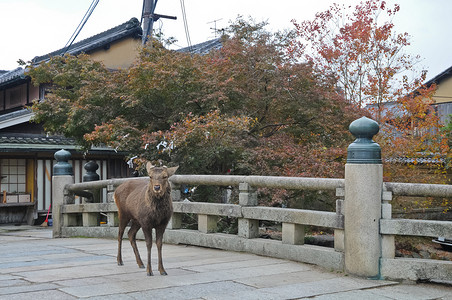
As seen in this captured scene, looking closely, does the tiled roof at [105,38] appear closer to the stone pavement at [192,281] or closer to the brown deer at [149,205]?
the stone pavement at [192,281]

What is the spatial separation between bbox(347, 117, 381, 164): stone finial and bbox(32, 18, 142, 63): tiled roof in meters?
17.2

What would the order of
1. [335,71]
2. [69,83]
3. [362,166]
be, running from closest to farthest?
1. [362,166]
2. [335,71]
3. [69,83]

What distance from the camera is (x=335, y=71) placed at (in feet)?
48.7

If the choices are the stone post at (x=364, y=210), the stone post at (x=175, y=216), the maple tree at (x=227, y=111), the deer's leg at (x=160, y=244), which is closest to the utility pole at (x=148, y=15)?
the maple tree at (x=227, y=111)

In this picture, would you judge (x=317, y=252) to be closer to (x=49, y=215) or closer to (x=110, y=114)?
(x=110, y=114)

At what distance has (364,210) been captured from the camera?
21.2 feet

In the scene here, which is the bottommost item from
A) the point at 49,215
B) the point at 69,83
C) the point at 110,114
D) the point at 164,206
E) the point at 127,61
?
the point at 49,215

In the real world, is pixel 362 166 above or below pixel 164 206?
above

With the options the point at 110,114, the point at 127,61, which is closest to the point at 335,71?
the point at 110,114

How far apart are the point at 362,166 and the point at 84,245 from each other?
578 cm

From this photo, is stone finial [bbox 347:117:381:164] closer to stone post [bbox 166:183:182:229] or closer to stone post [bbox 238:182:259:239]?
stone post [bbox 238:182:259:239]

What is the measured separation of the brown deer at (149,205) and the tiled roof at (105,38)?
1563 centimetres

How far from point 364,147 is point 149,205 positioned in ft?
9.00

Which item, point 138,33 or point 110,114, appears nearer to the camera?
point 110,114
